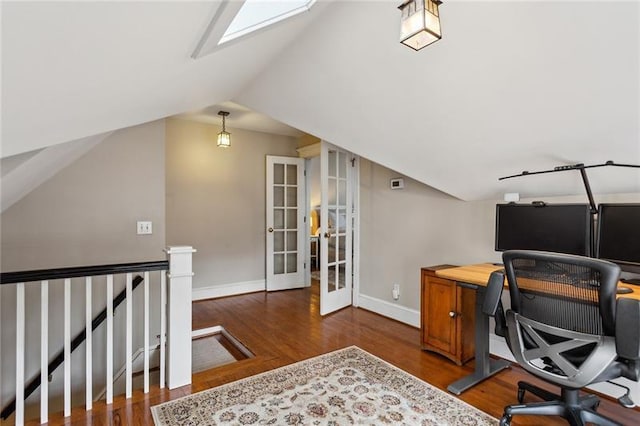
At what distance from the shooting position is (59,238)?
274 cm

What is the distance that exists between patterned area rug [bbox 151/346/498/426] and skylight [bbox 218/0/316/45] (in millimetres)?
2083

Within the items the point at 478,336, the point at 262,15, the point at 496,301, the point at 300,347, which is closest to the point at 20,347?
the point at 300,347

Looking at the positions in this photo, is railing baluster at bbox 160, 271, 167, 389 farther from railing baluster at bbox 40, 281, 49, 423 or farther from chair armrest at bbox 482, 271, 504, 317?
chair armrest at bbox 482, 271, 504, 317

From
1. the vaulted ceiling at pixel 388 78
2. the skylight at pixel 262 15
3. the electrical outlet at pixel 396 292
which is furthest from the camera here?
the electrical outlet at pixel 396 292

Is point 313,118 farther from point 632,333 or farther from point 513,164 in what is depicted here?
point 632,333

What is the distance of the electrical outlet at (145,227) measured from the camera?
3.04m

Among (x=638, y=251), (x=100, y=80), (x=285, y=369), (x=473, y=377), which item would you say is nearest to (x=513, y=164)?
(x=638, y=251)

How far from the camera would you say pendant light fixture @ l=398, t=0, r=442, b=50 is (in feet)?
4.12

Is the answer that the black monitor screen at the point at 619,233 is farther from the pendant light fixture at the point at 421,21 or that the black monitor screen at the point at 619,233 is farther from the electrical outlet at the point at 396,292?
the electrical outlet at the point at 396,292

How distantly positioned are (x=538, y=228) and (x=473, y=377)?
3.75 feet

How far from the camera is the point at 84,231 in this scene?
283cm

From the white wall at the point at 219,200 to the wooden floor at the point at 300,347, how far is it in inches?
18.6

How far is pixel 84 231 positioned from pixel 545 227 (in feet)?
11.9

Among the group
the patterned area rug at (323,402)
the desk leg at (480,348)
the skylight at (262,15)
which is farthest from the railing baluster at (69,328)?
the desk leg at (480,348)
